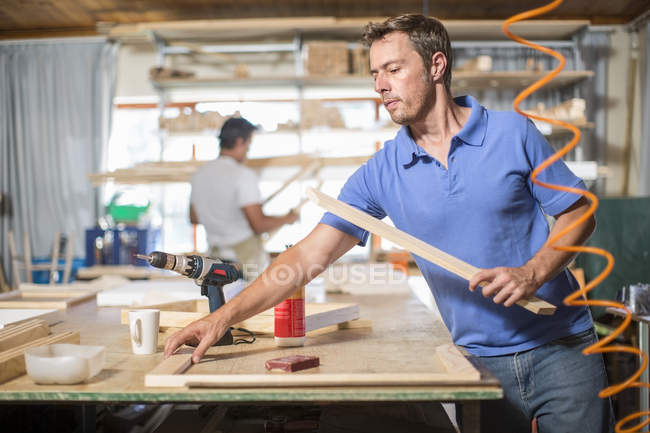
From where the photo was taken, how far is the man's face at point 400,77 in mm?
1537

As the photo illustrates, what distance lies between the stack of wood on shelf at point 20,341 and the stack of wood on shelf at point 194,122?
377 cm

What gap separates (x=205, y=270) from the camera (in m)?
1.56

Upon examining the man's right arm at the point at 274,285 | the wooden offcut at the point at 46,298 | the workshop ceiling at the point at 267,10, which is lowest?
the wooden offcut at the point at 46,298

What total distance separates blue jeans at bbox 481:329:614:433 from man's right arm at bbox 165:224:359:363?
1.66 ft

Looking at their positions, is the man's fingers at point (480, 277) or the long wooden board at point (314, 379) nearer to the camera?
the long wooden board at point (314, 379)

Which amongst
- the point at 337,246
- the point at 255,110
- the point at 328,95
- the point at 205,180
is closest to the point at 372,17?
the point at 328,95

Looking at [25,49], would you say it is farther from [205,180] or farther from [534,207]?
[534,207]

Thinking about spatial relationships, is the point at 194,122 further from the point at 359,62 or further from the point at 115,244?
the point at 359,62

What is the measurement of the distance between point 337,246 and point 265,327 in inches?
12.1

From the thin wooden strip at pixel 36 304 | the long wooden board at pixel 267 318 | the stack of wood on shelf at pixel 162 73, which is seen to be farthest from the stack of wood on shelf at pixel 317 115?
the long wooden board at pixel 267 318

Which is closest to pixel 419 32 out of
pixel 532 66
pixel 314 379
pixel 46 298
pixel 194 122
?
pixel 314 379

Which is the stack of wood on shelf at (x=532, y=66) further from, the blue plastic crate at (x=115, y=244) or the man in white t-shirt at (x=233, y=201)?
the blue plastic crate at (x=115, y=244)

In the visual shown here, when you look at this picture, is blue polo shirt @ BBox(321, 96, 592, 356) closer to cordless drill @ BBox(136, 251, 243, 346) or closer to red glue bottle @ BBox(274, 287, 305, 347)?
red glue bottle @ BBox(274, 287, 305, 347)

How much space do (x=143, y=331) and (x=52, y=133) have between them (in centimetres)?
536
